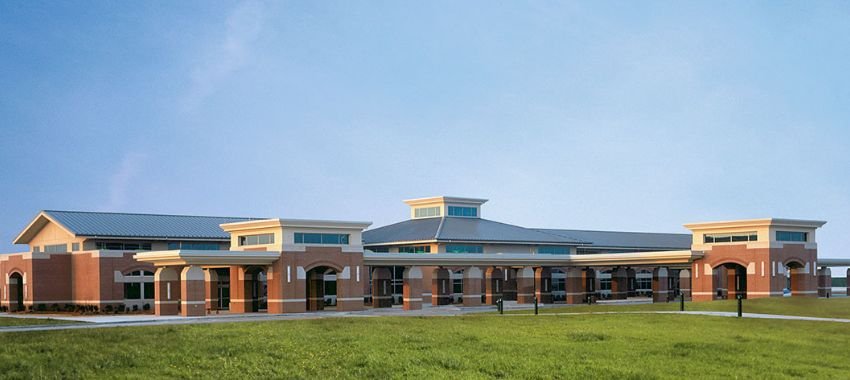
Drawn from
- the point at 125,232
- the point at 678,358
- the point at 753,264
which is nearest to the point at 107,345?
the point at 678,358

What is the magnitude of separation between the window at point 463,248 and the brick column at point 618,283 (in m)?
15.0

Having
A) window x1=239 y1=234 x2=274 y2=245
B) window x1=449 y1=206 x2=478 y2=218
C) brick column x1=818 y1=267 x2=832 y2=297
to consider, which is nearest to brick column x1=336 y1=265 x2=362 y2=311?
window x1=239 y1=234 x2=274 y2=245

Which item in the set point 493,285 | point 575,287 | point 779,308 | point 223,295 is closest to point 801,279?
point 575,287

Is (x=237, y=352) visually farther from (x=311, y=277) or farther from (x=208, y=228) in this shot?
(x=208, y=228)

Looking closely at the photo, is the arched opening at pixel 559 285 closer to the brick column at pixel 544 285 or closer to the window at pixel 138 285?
the brick column at pixel 544 285

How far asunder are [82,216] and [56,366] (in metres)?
57.1

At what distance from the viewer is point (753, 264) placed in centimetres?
7881

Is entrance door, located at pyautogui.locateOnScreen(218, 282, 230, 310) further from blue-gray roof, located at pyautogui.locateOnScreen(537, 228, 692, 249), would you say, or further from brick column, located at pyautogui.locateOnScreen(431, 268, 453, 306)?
blue-gray roof, located at pyautogui.locateOnScreen(537, 228, 692, 249)

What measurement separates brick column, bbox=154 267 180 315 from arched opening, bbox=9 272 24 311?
2294cm

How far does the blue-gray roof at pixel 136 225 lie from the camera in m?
80.1

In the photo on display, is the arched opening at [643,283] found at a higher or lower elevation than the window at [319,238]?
lower

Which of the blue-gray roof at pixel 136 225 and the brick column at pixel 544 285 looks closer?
the blue-gray roof at pixel 136 225

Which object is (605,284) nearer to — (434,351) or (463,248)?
(463,248)

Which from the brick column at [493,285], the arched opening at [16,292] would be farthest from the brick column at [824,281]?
the arched opening at [16,292]
